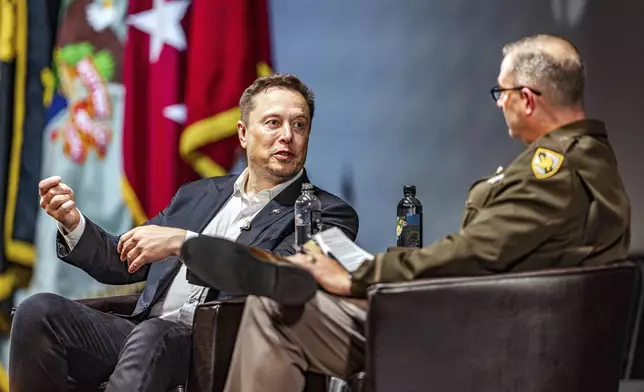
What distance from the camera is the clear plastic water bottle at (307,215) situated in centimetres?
262

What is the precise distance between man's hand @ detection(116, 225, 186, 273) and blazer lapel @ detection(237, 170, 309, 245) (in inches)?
10.1

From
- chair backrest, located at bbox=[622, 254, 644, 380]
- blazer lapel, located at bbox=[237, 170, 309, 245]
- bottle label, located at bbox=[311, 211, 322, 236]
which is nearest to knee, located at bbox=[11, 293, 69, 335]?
blazer lapel, located at bbox=[237, 170, 309, 245]

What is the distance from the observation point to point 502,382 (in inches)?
73.0

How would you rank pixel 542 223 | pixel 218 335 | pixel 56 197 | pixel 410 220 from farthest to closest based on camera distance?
1. pixel 410 220
2. pixel 56 197
3. pixel 218 335
4. pixel 542 223

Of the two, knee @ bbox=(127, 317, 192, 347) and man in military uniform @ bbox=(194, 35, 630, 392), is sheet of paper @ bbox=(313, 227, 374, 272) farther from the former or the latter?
knee @ bbox=(127, 317, 192, 347)

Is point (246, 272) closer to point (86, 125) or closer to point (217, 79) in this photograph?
point (217, 79)

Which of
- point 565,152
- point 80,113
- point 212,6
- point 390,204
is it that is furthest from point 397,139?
point 565,152

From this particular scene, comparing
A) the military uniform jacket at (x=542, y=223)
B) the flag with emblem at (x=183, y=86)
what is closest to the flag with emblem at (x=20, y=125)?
the flag with emblem at (x=183, y=86)

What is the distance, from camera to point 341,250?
2064 mm

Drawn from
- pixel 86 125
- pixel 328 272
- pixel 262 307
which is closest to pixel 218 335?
pixel 262 307

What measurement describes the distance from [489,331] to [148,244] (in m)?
1.04

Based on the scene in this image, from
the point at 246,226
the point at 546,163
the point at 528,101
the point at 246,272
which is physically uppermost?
the point at 528,101

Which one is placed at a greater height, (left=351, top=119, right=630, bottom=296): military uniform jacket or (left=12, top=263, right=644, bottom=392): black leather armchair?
(left=351, top=119, right=630, bottom=296): military uniform jacket

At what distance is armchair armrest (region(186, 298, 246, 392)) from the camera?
2.21m
